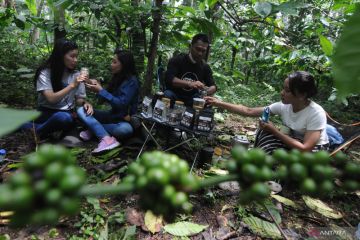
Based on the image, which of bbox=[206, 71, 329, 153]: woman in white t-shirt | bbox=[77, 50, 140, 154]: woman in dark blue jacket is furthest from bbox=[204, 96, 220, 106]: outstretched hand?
bbox=[77, 50, 140, 154]: woman in dark blue jacket

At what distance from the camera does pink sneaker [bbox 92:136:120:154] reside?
3262 mm

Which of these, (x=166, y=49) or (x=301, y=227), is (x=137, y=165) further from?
(x=166, y=49)

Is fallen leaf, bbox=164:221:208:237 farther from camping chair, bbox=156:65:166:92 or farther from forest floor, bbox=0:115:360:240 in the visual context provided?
camping chair, bbox=156:65:166:92

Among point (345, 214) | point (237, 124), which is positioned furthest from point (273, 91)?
point (345, 214)

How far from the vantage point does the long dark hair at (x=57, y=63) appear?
10.8 feet

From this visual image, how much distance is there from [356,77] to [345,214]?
279 centimetres

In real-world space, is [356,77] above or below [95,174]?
above

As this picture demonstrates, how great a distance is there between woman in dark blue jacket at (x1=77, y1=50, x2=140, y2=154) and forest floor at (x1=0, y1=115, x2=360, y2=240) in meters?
0.24

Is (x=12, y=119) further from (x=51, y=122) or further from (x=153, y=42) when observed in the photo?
(x=153, y=42)

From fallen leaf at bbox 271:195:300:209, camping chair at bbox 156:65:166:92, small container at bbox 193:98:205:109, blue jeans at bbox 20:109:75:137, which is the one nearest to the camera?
fallen leaf at bbox 271:195:300:209

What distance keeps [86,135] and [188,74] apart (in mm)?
1580

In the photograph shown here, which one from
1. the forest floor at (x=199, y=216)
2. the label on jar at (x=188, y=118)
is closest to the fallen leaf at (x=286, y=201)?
the forest floor at (x=199, y=216)

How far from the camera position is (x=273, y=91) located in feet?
27.6

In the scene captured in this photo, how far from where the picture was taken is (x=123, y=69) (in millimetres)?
3568
